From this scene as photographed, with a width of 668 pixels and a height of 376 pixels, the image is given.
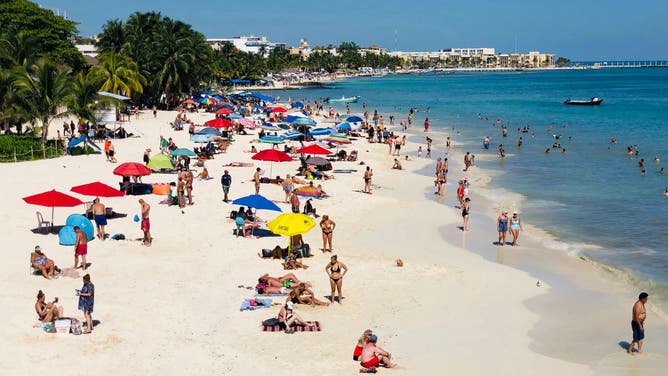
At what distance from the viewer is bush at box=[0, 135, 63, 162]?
3056cm

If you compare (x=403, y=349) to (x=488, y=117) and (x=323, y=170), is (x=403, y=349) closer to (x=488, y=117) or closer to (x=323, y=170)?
(x=323, y=170)

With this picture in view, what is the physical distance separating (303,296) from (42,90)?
920 inches

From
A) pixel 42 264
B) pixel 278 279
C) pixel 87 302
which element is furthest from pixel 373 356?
pixel 42 264

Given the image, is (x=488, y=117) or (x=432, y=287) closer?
(x=432, y=287)

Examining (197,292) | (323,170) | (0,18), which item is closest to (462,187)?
(323,170)

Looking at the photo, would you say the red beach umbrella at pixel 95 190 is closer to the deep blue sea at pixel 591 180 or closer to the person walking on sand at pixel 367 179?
the person walking on sand at pixel 367 179

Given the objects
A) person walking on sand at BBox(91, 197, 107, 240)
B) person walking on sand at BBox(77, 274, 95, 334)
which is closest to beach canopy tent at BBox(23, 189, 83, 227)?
person walking on sand at BBox(91, 197, 107, 240)

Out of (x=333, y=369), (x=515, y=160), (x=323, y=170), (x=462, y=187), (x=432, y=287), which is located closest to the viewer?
(x=333, y=369)

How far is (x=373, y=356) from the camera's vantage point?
1129cm

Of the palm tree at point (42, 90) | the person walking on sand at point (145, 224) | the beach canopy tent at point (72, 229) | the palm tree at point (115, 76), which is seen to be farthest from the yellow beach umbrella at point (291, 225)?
the palm tree at point (115, 76)

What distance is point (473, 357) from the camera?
483 inches

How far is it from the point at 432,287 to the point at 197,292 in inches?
209

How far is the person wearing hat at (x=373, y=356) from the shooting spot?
443 inches

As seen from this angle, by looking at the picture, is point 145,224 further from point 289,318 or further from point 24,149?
point 24,149
